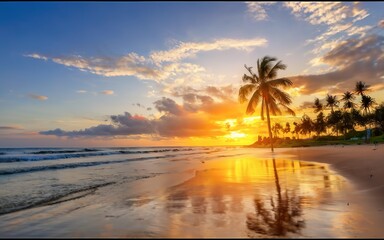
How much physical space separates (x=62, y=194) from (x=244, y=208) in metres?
6.88

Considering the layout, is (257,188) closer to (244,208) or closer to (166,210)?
(244,208)

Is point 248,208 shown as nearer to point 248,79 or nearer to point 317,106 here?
point 248,79

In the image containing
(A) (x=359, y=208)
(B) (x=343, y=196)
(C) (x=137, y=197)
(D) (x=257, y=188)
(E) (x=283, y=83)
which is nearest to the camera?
(A) (x=359, y=208)

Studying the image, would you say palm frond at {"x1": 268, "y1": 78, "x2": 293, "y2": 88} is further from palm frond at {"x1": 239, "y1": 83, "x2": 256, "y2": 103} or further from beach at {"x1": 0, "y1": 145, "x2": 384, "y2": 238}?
beach at {"x1": 0, "y1": 145, "x2": 384, "y2": 238}

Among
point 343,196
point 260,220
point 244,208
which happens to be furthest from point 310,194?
point 260,220

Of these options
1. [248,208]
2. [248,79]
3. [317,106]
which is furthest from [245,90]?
[317,106]

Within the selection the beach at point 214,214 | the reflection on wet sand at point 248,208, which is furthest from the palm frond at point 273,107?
the beach at point 214,214

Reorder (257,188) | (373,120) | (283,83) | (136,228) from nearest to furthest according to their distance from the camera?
(136,228), (257,188), (283,83), (373,120)

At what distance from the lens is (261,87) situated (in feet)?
120

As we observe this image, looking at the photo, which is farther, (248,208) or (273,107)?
(273,107)

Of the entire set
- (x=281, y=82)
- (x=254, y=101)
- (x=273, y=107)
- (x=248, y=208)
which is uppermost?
(x=281, y=82)

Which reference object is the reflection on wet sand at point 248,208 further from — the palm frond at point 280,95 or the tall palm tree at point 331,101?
A: the tall palm tree at point 331,101

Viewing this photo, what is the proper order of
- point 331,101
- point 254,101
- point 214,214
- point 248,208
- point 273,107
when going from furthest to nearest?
point 331,101 → point 254,101 → point 273,107 → point 248,208 → point 214,214

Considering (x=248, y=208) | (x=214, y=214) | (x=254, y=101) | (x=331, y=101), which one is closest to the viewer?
(x=214, y=214)
